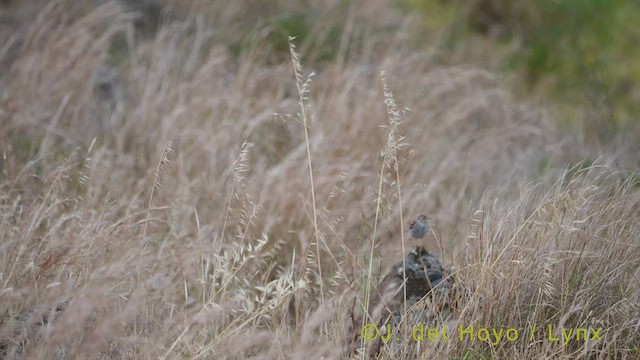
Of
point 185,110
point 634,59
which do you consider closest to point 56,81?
point 185,110

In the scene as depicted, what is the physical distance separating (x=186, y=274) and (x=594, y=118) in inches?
139

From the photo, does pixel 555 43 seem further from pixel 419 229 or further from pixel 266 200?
pixel 419 229

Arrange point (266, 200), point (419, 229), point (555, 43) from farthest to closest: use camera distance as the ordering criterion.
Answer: point (555, 43), point (266, 200), point (419, 229)

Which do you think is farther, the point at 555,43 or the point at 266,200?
Result: the point at 555,43

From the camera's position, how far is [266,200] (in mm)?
4004

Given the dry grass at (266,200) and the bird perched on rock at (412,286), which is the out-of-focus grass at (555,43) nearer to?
the dry grass at (266,200)

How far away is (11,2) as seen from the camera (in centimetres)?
595

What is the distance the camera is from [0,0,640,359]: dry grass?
267 cm

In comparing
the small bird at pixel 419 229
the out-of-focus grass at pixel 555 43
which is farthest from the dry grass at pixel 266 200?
the out-of-focus grass at pixel 555 43

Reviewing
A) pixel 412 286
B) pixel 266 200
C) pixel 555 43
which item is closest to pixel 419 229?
pixel 412 286

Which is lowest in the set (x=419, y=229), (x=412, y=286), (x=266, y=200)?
(x=266, y=200)

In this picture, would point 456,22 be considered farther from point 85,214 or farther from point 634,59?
point 85,214

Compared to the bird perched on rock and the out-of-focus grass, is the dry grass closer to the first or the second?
the bird perched on rock

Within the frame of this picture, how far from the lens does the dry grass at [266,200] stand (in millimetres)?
2666
